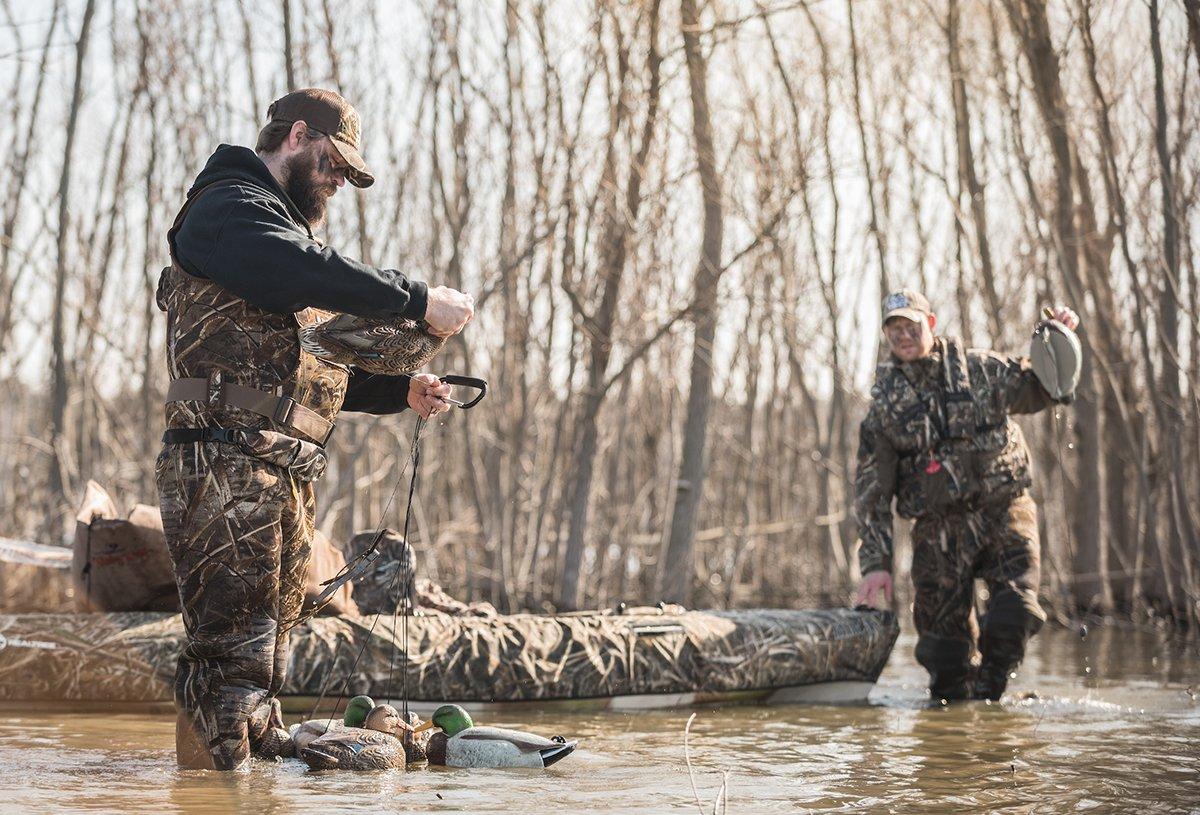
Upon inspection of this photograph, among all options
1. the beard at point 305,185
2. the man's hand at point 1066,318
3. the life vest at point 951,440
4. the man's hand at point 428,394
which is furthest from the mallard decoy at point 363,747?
the man's hand at point 1066,318

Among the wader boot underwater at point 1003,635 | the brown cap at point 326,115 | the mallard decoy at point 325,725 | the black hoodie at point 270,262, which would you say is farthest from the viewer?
the wader boot underwater at point 1003,635

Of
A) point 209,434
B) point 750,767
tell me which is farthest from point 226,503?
point 750,767

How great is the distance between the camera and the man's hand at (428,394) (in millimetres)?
4363

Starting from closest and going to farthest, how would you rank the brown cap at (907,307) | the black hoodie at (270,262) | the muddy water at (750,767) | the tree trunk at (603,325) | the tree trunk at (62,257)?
1. the black hoodie at (270,262)
2. the muddy water at (750,767)
3. the brown cap at (907,307)
4. the tree trunk at (603,325)
5. the tree trunk at (62,257)

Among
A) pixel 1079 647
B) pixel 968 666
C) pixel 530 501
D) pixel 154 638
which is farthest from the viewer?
pixel 530 501

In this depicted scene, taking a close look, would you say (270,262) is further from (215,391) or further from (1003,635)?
(1003,635)

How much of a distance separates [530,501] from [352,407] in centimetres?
734

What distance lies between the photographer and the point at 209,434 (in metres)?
3.88

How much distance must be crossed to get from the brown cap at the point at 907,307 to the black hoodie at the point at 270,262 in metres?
3.35

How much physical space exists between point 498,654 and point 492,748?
143cm

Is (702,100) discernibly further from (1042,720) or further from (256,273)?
(256,273)

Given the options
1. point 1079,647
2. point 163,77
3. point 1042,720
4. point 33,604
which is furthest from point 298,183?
point 163,77

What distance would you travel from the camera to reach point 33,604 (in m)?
8.71

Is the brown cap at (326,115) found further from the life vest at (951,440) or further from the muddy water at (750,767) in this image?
the life vest at (951,440)
